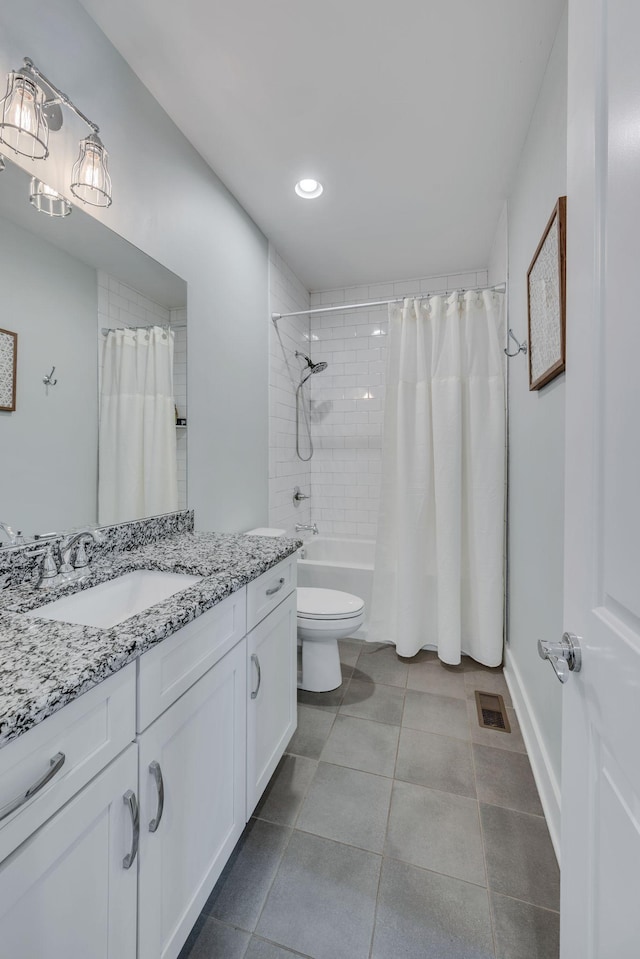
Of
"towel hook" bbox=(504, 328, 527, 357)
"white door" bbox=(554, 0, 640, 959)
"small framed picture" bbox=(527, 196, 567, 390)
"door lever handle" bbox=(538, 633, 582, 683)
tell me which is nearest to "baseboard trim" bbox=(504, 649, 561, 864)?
"white door" bbox=(554, 0, 640, 959)

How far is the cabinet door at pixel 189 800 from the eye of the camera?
2.67ft

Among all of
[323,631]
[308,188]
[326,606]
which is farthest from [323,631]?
[308,188]

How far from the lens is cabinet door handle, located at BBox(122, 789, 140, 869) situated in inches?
29.5

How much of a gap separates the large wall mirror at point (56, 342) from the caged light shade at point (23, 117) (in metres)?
0.07

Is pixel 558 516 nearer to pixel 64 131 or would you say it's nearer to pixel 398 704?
pixel 398 704

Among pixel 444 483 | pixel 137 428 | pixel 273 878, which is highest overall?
pixel 137 428

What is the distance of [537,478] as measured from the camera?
1.67 m

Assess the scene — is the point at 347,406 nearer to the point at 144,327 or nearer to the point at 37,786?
the point at 144,327

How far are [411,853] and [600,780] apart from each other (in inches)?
40.8

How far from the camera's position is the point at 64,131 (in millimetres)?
1250

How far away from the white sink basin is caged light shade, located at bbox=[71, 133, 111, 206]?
3.96ft

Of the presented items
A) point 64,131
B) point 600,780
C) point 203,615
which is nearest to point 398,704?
point 203,615

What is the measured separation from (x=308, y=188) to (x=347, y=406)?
1633 mm

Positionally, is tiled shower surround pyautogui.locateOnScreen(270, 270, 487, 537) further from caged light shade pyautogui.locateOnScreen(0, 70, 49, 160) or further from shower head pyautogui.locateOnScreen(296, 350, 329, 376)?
caged light shade pyautogui.locateOnScreen(0, 70, 49, 160)
